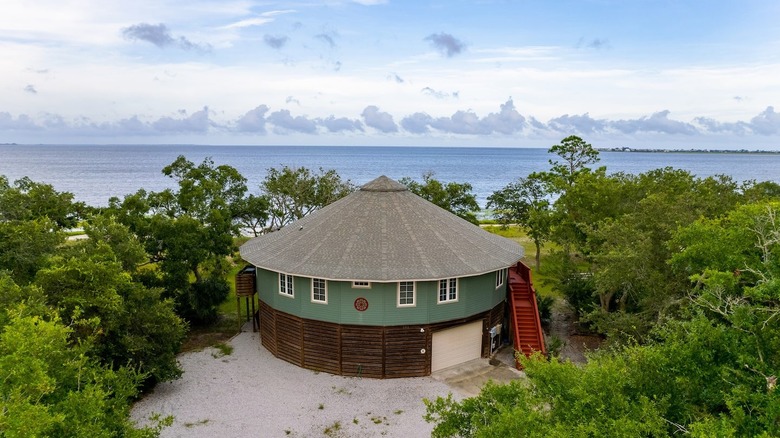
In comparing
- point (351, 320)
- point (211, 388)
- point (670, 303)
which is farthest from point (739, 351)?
point (211, 388)

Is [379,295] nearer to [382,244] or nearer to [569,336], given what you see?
[382,244]

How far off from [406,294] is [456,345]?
3.52 m

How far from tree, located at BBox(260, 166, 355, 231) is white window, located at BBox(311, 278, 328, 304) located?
1993cm

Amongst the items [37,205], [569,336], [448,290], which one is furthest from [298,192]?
[569,336]

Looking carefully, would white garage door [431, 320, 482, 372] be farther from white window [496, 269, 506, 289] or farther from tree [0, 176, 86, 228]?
tree [0, 176, 86, 228]

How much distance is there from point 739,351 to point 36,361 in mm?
13596

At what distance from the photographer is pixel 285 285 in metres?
21.0

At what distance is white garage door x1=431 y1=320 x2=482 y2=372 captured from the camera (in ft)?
67.6

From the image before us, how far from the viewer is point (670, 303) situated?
16.4 meters

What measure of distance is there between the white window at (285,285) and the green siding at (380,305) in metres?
0.18

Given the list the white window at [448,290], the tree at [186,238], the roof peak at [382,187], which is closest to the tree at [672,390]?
the white window at [448,290]

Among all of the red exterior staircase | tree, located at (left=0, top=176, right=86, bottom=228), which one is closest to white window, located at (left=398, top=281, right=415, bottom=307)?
the red exterior staircase

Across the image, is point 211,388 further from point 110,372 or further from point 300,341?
point 110,372

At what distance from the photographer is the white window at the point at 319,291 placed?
65.4 feet
